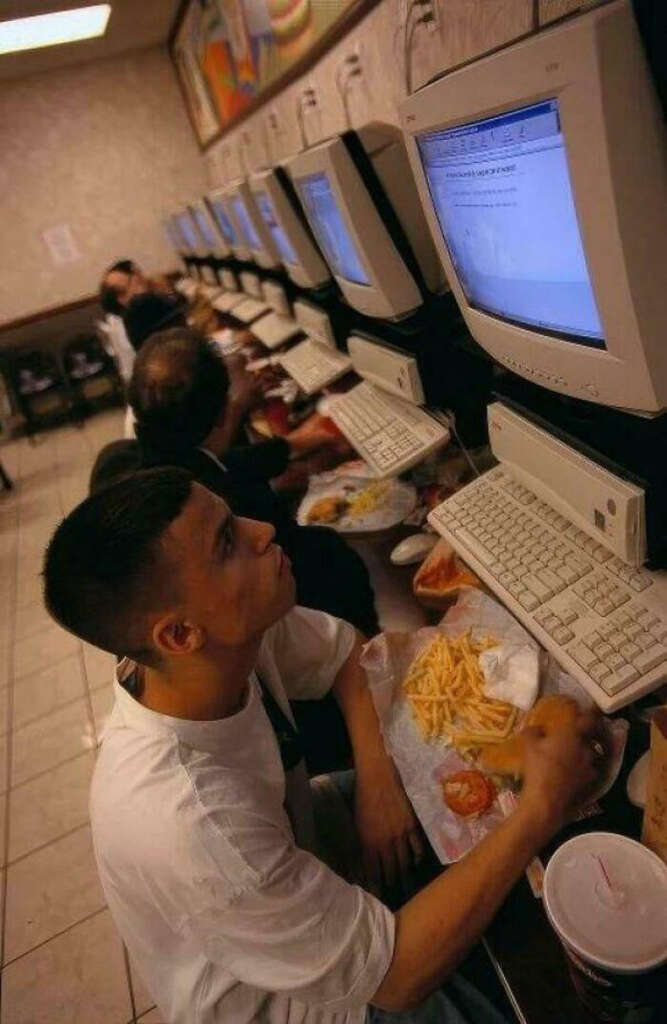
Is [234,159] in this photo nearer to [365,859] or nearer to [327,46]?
[327,46]

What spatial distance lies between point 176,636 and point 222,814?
Answer: 224 millimetres

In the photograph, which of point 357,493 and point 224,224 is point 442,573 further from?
point 224,224

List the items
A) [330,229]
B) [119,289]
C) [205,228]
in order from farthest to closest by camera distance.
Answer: [119,289] → [205,228] → [330,229]

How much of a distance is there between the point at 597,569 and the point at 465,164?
0.60 m

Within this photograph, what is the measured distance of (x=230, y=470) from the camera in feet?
5.70

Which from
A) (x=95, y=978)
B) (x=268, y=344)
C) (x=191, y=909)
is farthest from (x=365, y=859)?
(x=268, y=344)

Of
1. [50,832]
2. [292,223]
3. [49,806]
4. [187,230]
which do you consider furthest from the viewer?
[187,230]

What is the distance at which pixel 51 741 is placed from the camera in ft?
8.75

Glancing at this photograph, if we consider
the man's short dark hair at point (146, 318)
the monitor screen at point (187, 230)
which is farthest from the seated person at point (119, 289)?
the man's short dark hair at point (146, 318)

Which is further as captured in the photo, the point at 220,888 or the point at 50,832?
the point at 50,832

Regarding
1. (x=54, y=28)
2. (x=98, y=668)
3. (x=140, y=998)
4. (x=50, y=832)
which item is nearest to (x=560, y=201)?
(x=140, y=998)

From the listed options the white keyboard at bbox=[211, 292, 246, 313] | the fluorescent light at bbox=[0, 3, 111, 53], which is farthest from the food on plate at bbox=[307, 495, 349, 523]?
the fluorescent light at bbox=[0, 3, 111, 53]

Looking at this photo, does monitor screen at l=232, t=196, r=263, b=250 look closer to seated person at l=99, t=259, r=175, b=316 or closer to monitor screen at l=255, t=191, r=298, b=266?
monitor screen at l=255, t=191, r=298, b=266

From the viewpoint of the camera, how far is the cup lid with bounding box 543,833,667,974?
1.70 feet
